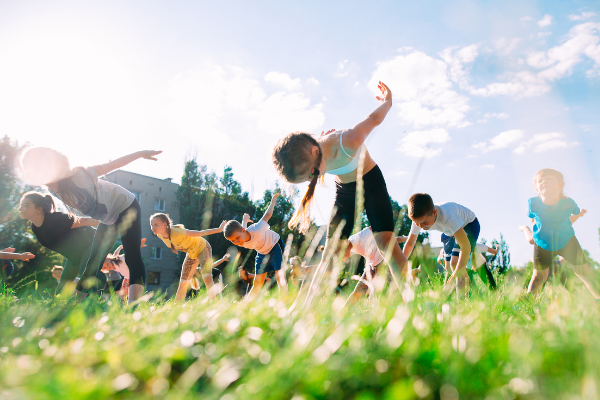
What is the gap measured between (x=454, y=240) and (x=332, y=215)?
12.8ft

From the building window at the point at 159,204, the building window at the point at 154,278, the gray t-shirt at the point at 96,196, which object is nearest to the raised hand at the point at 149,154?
the gray t-shirt at the point at 96,196

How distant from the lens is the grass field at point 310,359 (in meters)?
0.79

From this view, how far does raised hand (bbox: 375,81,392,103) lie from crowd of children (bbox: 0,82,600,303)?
20 mm

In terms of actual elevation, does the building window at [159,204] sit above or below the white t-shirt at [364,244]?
below

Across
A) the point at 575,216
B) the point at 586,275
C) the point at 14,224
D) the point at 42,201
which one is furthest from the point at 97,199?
the point at 14,224

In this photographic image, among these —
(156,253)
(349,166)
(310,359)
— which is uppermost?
(349,166)

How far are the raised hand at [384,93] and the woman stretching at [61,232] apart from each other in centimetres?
425

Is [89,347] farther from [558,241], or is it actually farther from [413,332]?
[558,241]

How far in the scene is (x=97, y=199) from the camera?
154 inches

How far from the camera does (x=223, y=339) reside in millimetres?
1226

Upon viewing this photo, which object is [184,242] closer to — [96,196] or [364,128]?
[96,196]

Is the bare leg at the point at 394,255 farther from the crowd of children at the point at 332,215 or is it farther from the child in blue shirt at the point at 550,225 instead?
the child in blue shirt at the point at 550,225

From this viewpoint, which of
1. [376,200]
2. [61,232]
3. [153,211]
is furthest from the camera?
[153,211]

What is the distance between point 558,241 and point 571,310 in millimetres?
3077
